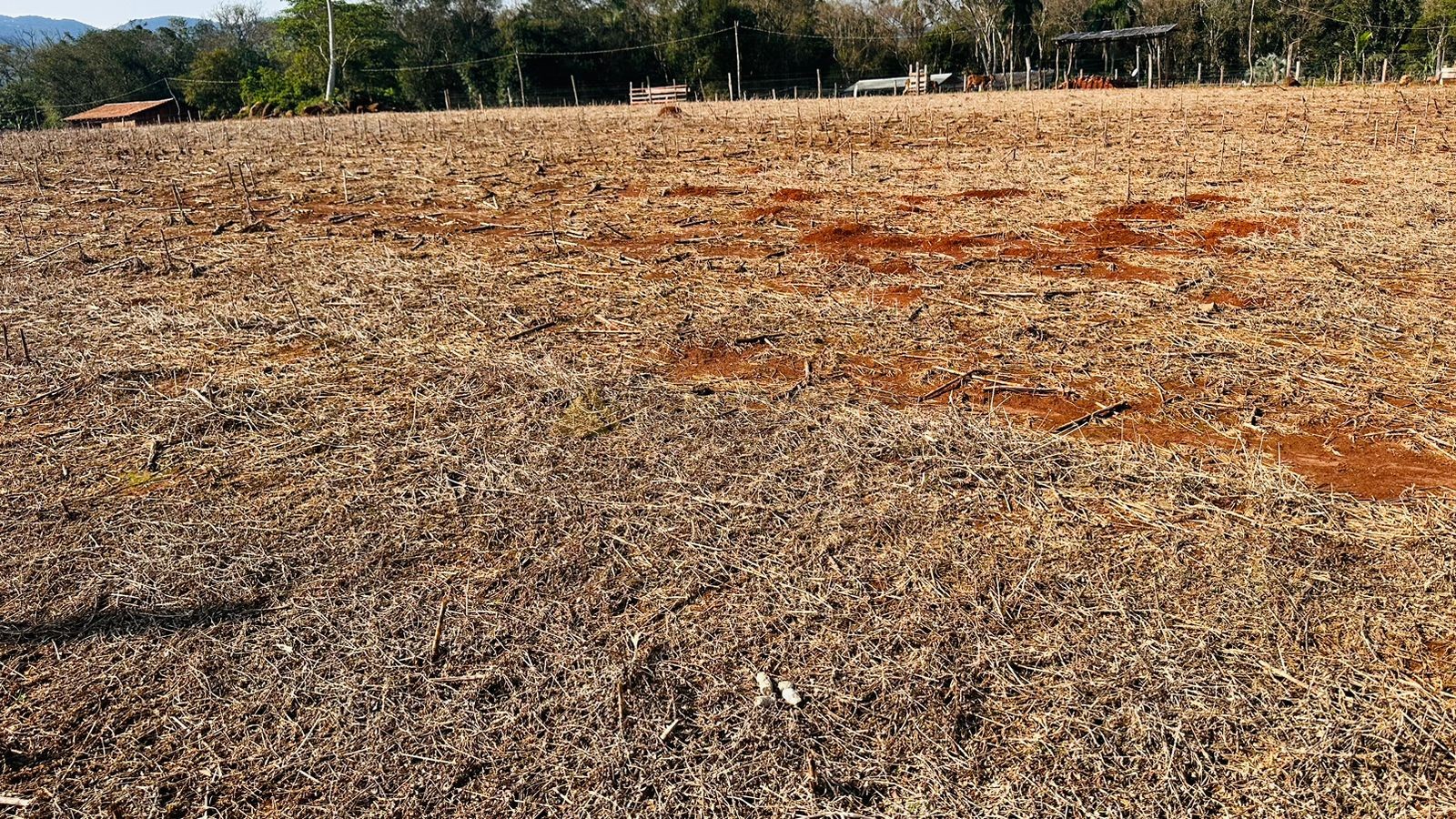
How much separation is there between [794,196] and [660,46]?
91.8 feet

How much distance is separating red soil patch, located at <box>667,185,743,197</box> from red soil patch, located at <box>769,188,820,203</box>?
0.40 metres

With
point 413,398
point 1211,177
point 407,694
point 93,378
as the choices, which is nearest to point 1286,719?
point 407,694

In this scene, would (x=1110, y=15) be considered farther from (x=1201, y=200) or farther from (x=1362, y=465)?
(x=1362, y=465)

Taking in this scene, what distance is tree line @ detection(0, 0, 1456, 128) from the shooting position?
2872 centimetres

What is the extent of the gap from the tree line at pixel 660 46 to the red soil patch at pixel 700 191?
73.0ft

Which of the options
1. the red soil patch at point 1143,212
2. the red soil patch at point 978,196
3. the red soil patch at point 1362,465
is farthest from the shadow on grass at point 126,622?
the red soil patch at point 978,196

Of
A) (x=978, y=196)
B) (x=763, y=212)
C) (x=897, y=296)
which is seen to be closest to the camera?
(x=897, y=296)

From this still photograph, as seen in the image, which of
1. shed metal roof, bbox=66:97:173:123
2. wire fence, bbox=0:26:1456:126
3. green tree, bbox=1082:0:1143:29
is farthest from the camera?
green tree, bbox=1082:0:1143:29

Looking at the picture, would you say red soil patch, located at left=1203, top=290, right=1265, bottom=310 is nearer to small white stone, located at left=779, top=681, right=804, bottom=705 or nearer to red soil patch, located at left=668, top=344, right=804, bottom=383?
red soil patch, located at left=668, top=344, right=804, bottom=383

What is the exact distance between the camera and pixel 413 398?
3.46 m

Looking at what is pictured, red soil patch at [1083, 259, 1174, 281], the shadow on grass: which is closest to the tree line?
red soil patch at [1083, 259, 1174, 281]

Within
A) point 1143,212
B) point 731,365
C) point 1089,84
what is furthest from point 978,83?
point 731,365

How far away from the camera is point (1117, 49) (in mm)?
32156

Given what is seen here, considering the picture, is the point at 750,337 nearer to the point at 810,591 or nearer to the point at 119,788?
the point at 810,591
